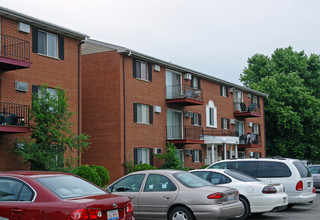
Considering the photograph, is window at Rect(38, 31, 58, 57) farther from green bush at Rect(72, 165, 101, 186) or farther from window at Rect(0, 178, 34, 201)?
window at Rect(0, 178, 34, 201)

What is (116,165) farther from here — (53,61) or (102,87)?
(53,61)

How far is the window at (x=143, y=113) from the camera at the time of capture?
26.9 meters

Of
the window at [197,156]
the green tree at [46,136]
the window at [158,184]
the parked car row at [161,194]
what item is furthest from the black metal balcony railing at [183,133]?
the window at [158,184]

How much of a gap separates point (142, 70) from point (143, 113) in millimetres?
2630

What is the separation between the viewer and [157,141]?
94.3ft

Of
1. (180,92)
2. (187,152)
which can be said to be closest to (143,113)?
(180,92)

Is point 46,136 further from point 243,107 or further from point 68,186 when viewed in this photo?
point 243,107

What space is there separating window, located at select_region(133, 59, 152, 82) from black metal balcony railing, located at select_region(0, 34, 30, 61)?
322 inches

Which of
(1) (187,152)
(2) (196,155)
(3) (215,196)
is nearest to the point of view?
(3) (215,196)

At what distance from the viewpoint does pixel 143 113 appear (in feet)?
91.5

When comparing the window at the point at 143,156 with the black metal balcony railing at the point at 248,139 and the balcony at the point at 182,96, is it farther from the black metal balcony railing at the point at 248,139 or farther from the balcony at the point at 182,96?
the black metal balcony railing at the point at 248,139

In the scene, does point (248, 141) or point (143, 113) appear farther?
point (248, 141)

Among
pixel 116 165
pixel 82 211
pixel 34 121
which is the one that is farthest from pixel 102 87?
pixel 82 211

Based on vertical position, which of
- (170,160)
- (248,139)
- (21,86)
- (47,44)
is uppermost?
(47,44)
